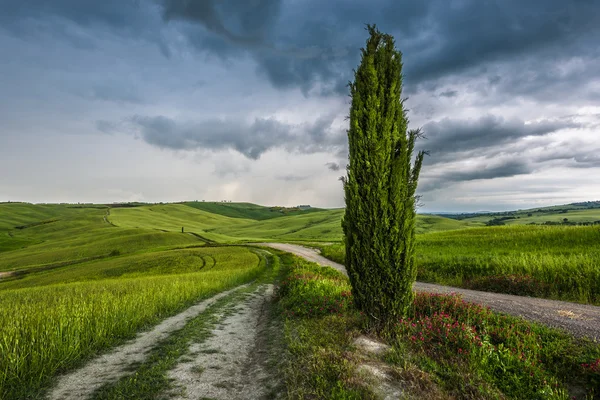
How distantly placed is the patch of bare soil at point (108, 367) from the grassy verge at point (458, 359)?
4109 millimetres

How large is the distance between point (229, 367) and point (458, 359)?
5.35 metres

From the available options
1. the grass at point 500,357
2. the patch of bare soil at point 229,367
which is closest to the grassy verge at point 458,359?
the grass at point 500,357

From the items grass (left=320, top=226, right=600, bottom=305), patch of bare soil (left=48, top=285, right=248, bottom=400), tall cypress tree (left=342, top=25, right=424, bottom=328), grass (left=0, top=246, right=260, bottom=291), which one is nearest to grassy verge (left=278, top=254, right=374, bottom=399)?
tall cypress tree (left=342, top=25, right=424, bottom=328)

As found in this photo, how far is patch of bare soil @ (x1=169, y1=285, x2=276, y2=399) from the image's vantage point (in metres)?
5.93

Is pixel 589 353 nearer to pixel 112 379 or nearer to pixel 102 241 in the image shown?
pixel 112 379

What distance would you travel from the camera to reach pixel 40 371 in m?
6.56

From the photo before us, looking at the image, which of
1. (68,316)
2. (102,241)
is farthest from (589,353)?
(102,241)

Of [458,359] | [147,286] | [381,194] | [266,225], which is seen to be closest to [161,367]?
[458,359]

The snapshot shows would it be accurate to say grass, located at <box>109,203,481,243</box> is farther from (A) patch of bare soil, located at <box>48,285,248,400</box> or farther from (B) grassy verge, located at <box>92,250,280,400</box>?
(A) patch of bare soil, located at <box>48,285,248,400</box>

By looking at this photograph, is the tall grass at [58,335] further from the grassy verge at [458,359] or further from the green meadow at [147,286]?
the grassy verge at [458,359]

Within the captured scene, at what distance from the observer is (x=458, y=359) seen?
6.12 metres

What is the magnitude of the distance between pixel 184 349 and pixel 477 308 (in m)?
8.91

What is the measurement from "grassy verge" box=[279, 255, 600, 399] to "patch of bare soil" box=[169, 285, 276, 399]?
847mm

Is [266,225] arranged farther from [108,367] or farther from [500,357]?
→ [500,357]
